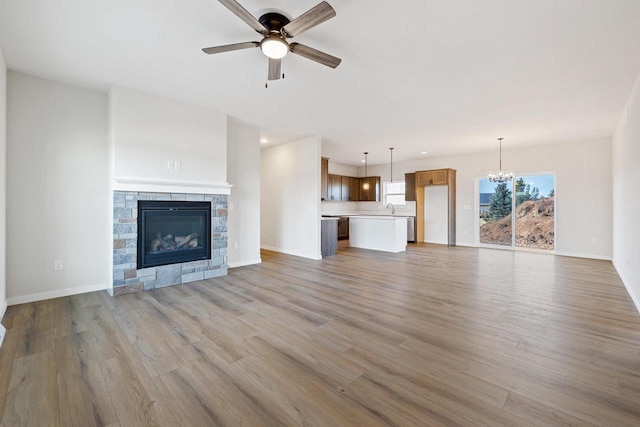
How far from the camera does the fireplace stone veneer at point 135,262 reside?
3.67 metres

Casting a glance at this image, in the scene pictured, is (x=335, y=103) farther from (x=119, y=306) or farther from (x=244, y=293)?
(x=119, y=306)

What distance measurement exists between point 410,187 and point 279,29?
7591mm

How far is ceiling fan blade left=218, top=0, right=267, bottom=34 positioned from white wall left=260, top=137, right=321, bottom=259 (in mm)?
3979

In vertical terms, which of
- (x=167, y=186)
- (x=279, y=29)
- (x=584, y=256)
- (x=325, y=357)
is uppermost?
(x=279, y=29)

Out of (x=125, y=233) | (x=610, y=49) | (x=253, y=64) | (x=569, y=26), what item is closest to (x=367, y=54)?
(x=253, y=64)

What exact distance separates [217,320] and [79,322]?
1385 millimetres

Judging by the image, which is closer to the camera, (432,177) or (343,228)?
(432,177)

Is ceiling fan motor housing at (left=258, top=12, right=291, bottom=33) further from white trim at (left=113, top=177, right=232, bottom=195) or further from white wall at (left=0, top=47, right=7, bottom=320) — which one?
white wall at (left=0, top=47, right=7, bottom=320)

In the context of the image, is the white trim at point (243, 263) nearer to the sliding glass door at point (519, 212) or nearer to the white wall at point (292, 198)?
the white wall at point (292, 198)

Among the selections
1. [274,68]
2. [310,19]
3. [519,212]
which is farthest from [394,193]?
[310,19]

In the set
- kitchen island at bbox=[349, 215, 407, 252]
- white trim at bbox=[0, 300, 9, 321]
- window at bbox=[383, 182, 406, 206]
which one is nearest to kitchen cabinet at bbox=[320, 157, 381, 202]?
window at bbox=[383, 182, 406, 206]

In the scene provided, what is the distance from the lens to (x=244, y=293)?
12.2 feet

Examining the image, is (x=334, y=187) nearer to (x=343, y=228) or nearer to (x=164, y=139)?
(x=343, y=228)

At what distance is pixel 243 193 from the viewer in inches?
214
